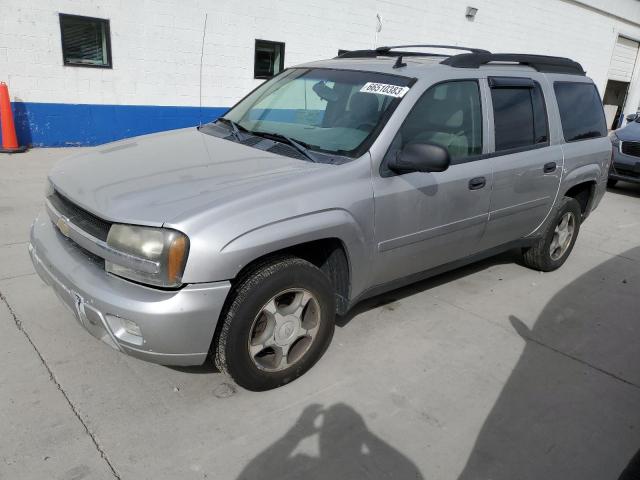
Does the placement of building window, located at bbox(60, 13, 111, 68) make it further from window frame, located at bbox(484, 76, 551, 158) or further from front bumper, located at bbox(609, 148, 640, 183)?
front bumper, located at bbox(609, 148, 640, 183)

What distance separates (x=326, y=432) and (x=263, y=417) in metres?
0.34

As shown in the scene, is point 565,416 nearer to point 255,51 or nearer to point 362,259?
point 362,259

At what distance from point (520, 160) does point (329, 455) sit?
8.82 feet

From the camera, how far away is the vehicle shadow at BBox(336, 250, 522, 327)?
13.3ft

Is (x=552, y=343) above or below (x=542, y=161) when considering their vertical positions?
below

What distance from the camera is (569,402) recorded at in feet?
10.4

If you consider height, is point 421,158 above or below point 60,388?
above

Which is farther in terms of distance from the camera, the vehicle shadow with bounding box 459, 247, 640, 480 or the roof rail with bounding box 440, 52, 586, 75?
the roof rail with bounding box 440, 52, 586, 75

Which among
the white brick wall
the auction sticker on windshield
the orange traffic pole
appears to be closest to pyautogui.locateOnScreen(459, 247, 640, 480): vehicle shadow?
the auction sticker on windshield

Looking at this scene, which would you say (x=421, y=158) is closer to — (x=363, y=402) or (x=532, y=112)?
(x=363, y=402)

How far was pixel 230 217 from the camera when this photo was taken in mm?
2555

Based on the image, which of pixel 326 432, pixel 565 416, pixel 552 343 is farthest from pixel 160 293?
pixel 552 343

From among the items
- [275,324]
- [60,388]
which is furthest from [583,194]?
[60,388]

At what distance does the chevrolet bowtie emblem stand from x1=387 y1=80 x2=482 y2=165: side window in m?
1.86
